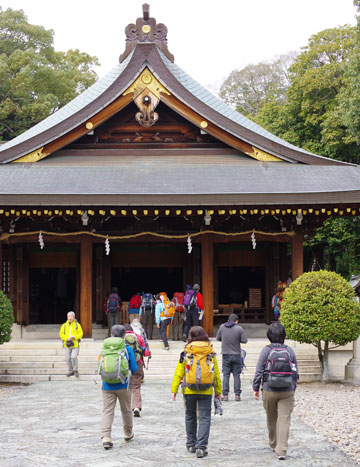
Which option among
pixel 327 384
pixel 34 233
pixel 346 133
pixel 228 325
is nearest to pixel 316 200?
pixel 327 384

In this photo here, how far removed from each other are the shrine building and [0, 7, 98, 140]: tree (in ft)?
70.8

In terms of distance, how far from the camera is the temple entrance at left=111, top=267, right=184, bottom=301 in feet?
77.8

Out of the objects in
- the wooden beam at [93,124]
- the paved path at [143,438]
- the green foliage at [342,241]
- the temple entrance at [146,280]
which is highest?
the wooden beam at [93,124]

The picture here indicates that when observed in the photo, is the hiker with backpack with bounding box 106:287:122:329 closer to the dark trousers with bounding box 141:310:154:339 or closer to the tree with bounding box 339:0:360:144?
the dark trousers with bounding box 141:310:154:339

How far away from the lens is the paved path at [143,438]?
313 inches

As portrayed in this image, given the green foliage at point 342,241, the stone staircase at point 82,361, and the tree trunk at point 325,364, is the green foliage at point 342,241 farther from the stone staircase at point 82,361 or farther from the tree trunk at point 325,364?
the tree trunk at point 325,364

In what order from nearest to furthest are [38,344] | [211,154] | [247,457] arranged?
[247,457]
[38,344]
[211,154]

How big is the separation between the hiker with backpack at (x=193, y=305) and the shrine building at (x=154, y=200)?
132cm

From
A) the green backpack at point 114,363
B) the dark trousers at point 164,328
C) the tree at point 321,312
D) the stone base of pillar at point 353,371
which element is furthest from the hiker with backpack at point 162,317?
the green backpack at point 114,363

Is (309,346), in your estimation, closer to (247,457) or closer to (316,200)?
(316,200)

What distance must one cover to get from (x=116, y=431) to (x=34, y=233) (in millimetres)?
10254

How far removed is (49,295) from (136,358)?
13.2m

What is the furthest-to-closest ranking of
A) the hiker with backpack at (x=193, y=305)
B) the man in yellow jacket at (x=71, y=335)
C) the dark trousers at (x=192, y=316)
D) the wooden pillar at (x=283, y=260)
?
the wooden pillar at (x=283, y=260)
the dark trousers at (x=192, y=316)
the hiker with backpack at (x=193, y=305)
the man in yellow jacket at (x=71, y=335)

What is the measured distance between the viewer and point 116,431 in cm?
963
